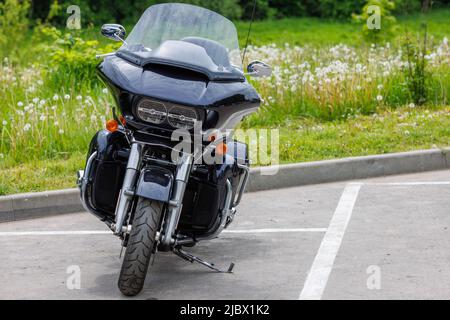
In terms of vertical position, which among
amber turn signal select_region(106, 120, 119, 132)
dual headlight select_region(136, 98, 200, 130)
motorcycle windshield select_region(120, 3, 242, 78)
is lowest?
amber turn signal select_region(106, 120, 119, 132)

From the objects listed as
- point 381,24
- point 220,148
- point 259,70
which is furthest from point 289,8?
point 220,148

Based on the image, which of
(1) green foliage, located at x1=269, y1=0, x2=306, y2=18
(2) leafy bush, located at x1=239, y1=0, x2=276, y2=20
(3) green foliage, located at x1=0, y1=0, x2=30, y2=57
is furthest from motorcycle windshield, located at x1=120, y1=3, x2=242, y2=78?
(1) green foliage, located at x1=269, y1=0, x2=306, y2=18

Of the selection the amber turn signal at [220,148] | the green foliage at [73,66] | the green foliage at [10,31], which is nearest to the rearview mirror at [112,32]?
the amber turn signal at [220,148]

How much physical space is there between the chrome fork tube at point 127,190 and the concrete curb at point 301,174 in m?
2.69

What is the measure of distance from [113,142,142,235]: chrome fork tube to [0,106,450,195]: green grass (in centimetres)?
294

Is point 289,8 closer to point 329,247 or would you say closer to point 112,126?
point 329,247

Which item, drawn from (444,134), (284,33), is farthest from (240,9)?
(444,134)

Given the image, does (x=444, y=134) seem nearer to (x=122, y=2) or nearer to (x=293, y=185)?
(x=293, y=185)

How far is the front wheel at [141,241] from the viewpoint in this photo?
617 centimetres

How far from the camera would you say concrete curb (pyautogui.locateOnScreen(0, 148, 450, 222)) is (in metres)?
8.96

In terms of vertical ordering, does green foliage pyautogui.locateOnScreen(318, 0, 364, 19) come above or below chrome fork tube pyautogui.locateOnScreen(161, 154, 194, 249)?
below

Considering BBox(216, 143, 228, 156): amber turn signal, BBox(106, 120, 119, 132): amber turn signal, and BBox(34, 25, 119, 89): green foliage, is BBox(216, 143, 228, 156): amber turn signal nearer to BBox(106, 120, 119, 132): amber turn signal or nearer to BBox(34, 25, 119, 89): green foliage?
BBox(106, 120, 119, 132): amber turn signal
